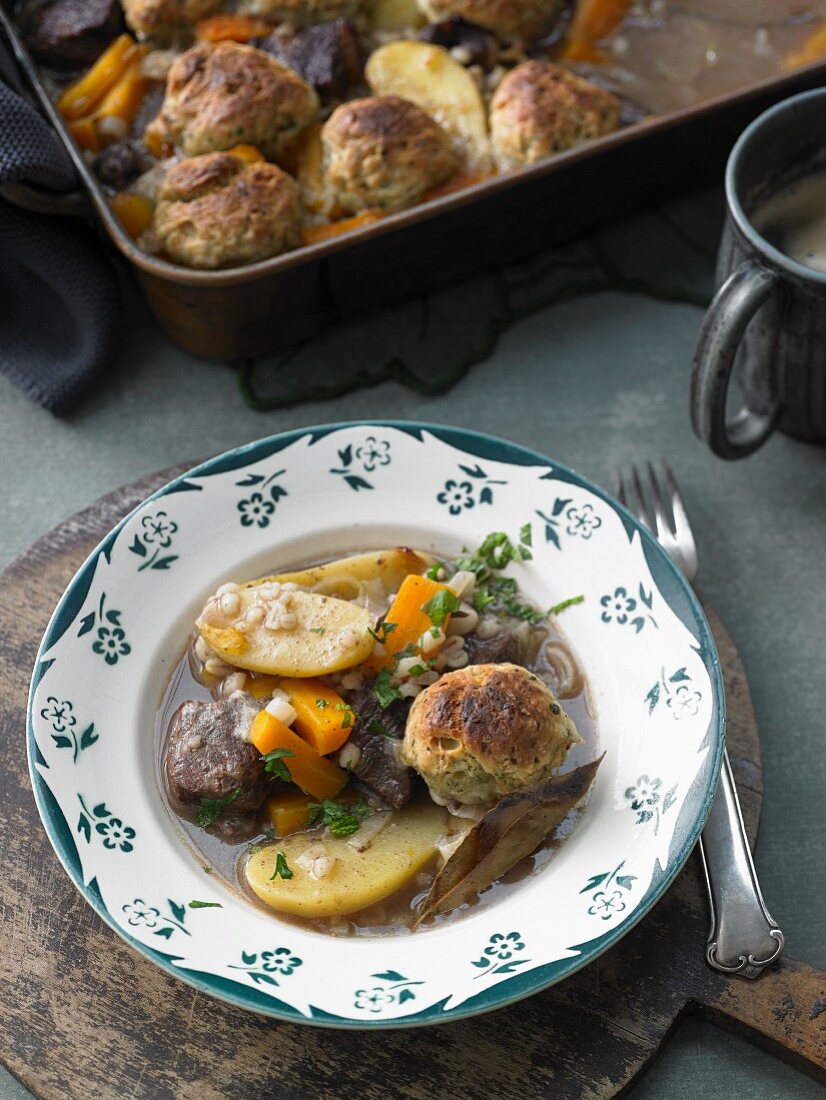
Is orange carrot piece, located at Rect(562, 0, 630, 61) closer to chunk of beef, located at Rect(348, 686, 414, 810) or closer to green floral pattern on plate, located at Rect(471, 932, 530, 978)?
chunk of beef, located at Rect(348, 686, 414, 810)

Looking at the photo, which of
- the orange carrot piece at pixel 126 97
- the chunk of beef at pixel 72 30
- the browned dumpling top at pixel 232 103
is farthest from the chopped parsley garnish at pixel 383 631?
the chunk of beef at pixel 72 30

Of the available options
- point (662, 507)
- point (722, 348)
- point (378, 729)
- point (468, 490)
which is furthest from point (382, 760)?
point (722, 348)

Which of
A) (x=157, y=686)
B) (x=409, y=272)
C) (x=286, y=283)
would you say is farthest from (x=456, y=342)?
(x=157, y=686)

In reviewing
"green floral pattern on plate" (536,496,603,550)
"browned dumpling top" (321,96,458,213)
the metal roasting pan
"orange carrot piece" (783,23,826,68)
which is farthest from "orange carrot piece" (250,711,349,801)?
"orange carrot piece" (783,23,826,68)

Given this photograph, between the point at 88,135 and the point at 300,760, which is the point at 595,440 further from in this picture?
the point at 88,135

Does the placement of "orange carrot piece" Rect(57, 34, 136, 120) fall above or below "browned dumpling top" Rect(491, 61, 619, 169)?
above

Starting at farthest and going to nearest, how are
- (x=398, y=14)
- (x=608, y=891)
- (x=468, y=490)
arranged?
(x=398, y=14)
(x=468, y=490)
(x=608, y=891)
